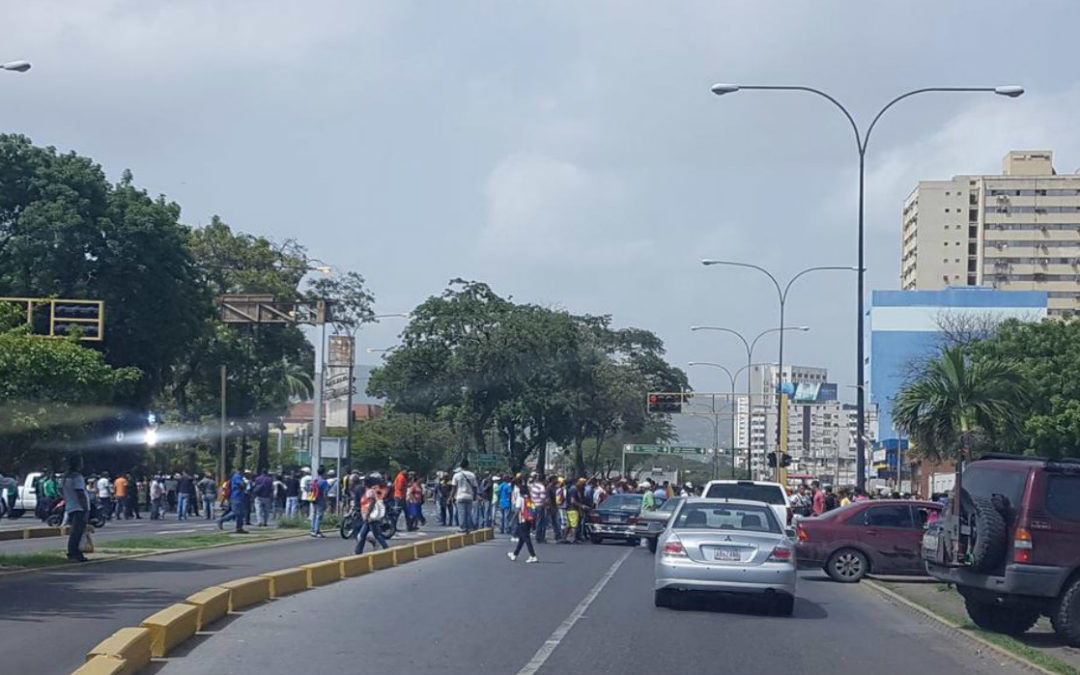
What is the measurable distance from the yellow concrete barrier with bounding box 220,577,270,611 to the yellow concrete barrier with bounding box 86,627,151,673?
3823 mm

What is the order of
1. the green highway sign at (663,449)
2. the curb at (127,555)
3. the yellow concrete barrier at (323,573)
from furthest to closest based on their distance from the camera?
the green highway sign at (663,449) < the curb at (127,555) < the yellow concrete barrier at (323,573)

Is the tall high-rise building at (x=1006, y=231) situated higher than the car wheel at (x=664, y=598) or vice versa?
the tall high-rise building at (x=1006, y=231)

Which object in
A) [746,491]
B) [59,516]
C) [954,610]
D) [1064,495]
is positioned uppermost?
[1064,495]

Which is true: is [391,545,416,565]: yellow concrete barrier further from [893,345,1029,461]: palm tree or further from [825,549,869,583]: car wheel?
[893,345,1029,461]: palm tree

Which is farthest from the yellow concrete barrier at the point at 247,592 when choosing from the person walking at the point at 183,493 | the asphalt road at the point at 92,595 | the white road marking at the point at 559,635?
the person walking at the point at 183,493

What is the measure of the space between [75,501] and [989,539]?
1414 centimetres

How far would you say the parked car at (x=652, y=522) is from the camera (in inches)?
1222

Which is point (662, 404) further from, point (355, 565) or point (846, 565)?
point (355, 565)

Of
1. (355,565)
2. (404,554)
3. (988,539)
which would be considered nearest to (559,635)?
(988,539)

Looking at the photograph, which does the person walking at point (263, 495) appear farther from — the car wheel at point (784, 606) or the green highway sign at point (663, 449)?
the green highway sign at point (663, 449)

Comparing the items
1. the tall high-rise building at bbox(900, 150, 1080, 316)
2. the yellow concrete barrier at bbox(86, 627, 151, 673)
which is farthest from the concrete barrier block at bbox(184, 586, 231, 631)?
the tall high-rise building at bbox(900, 150, 1080, 316)

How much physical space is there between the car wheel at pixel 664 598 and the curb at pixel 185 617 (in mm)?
4862

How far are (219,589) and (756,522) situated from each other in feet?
22.9

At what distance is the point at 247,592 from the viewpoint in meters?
16.4
